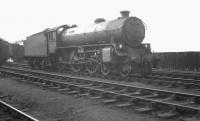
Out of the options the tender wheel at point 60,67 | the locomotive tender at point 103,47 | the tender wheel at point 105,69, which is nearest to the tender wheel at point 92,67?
the locomotive tender at point 103,47

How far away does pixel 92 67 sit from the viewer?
46.3 ft

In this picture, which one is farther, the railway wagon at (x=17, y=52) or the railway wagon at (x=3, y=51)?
the railway wagon at (x=17, y=52)

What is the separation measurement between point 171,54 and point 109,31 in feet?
20.7

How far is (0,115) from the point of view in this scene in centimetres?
610

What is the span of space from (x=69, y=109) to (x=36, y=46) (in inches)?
541

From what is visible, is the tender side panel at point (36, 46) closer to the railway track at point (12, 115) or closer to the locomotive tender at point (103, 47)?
the locomotive tender at point (103, 47)

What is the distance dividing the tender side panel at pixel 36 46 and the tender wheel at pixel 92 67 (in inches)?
186

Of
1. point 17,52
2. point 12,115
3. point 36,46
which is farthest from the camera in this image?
point 17,52

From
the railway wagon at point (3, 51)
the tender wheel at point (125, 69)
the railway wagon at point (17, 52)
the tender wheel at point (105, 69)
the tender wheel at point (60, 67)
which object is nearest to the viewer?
the tender wheel at point (125, 69)

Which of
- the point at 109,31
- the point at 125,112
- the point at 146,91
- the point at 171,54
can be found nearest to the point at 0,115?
the point at 125,112

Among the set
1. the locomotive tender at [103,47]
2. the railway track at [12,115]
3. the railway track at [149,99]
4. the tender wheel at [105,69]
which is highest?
the locomotive tender at [103,47]

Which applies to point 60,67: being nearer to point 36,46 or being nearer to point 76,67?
point 76,67

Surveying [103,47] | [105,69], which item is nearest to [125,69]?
[105,69]

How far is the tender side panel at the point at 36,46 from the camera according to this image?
59.5 feet
